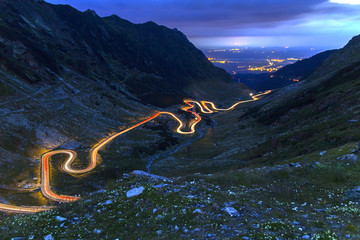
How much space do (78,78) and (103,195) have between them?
151 metres

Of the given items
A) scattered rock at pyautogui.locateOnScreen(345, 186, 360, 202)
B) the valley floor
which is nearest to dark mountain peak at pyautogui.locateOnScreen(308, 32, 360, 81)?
scattered rock at pyautogui.locateOnScreen(345, 186, 360, 202)

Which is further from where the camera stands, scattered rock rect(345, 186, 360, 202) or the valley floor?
scattered rock rect(345, 186, 360, 202)

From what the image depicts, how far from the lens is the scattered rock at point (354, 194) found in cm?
1838

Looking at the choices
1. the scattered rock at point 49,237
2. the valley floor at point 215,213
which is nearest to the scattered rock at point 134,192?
the valley floor at point 215,213

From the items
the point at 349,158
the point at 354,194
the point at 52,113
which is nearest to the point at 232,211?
the point at 354,194

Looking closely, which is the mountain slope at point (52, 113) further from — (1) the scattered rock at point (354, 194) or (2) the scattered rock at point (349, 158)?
(2) the scattered rock at point (349, 158)

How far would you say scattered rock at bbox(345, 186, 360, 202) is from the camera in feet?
60.3

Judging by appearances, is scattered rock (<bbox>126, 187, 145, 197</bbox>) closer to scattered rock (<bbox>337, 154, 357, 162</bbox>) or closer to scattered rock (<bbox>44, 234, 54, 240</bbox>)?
scattered rock (<bbox>44, 234, 54, 240</bbox>)

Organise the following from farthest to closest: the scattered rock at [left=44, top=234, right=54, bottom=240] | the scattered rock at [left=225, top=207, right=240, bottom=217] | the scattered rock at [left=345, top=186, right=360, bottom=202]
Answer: the scattered rock at [left=345, top=186, right=360, bottom=202] < the scattered rock at [left=225, top=207, right=240, bottom=217] < the scattered rock at [left=44, top=234, right=54, bottom=240]

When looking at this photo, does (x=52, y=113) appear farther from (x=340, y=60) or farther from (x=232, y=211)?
(x=340, y=60)

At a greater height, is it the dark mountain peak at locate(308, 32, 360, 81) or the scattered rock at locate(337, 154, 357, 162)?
the dark mountain peak at locate(308, 32, 360, 81)

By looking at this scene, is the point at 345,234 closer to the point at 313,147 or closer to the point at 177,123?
the point at 313,147

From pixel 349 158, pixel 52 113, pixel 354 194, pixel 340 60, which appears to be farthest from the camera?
pixel 340 60

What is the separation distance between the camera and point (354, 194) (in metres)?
18.8
